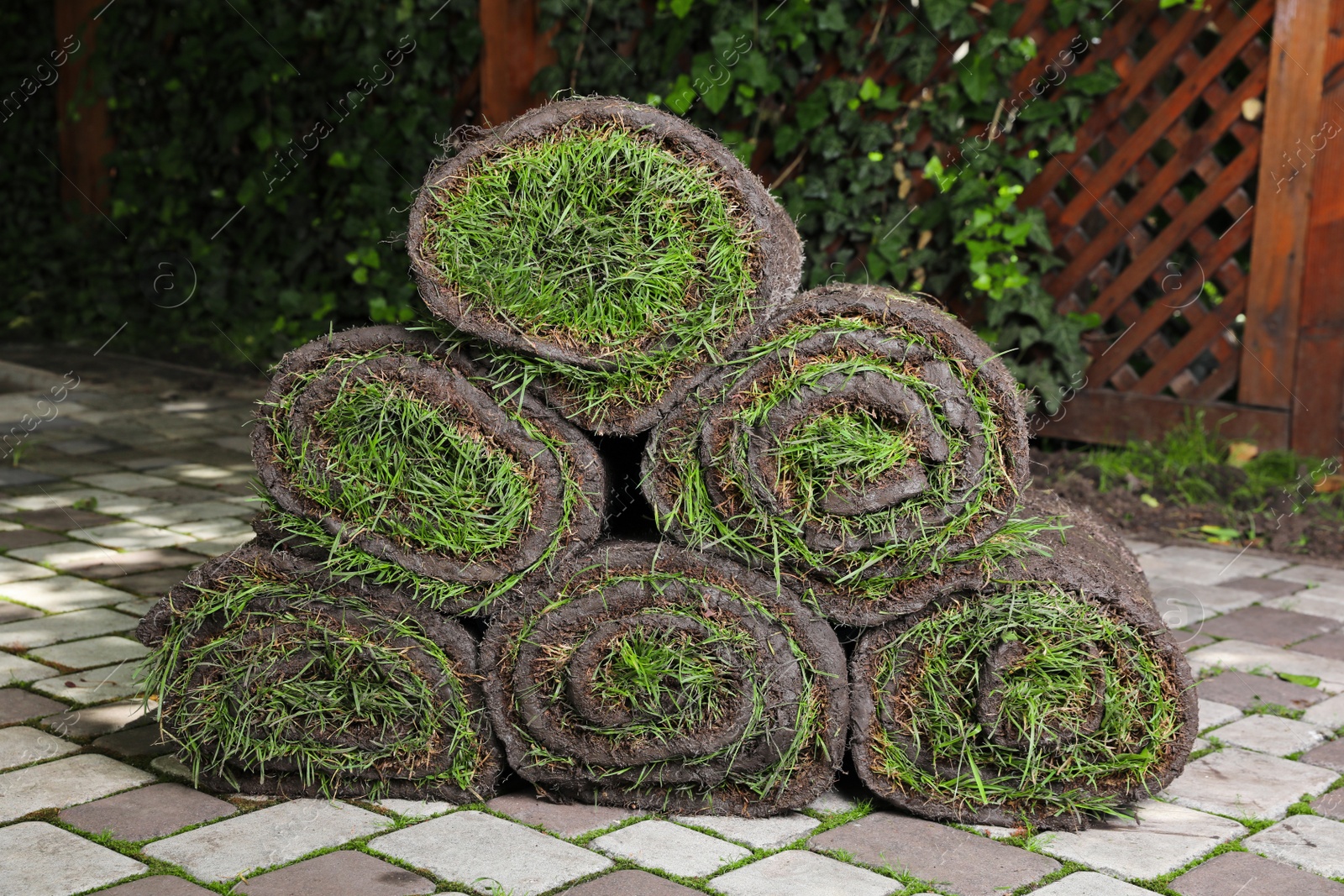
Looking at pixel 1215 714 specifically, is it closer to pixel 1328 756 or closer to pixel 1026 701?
pixel 1328 756

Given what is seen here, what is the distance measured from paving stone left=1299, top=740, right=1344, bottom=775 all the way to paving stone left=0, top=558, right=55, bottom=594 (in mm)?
3361

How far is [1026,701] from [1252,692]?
1.10m

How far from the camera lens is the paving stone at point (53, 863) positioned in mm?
2188

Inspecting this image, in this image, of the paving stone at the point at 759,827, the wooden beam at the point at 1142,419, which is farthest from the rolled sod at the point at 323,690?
the wooden beam at the point at 1142,419

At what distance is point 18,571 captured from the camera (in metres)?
4.01

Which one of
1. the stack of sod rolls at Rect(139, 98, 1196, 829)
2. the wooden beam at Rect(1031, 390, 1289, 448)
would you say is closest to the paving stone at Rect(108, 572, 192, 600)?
the stack of sod rolls at Rect(139, 98, 1196, 829)

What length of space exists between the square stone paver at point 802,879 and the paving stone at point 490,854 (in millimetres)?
233

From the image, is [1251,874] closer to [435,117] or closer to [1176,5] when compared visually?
[1176,5]

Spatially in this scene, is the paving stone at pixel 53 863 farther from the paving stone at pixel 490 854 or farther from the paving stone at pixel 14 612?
the paving stone at pixel 14 612

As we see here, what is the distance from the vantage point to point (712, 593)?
8.18 ft

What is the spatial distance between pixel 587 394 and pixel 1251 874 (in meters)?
1.42

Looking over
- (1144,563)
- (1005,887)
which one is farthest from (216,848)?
(1144,563)

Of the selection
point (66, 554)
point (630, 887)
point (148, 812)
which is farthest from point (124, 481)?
point (630, 887)

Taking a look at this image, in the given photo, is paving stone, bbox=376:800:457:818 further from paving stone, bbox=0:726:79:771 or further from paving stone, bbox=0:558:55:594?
paving stone, bbox=0:558:55:594
